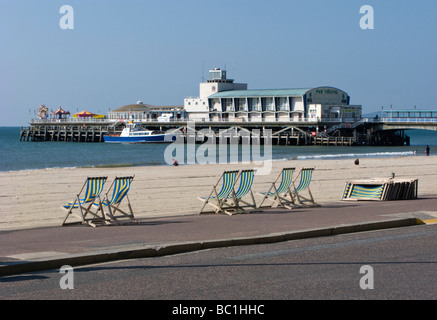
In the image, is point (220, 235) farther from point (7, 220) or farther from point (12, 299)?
point (7, 220)

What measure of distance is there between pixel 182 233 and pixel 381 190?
23.5 ft

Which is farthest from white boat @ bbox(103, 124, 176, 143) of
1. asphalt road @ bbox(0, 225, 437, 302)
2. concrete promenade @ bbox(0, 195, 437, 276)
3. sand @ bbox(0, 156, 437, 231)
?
asphalt road @ bbox(0, 225, 437, 302)

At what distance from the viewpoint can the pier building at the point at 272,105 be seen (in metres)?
84.4

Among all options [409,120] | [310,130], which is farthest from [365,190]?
[310,130]

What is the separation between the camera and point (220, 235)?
10312mm

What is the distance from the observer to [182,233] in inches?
417

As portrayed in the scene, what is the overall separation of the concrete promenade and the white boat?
75.0 metres

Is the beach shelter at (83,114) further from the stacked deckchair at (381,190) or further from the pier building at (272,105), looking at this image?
the stacked deckchair at (381,190)

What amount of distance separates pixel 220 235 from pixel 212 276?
2.84m

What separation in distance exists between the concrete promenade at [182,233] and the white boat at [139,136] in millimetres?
75034

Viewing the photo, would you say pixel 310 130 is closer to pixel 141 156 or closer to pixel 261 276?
pixel 141 156

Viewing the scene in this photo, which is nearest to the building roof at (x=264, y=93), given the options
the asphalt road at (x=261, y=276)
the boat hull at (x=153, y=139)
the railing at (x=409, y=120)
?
the boat hull at (x=153, y=139)

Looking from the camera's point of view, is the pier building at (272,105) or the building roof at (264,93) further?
the building roof at (264,93)
